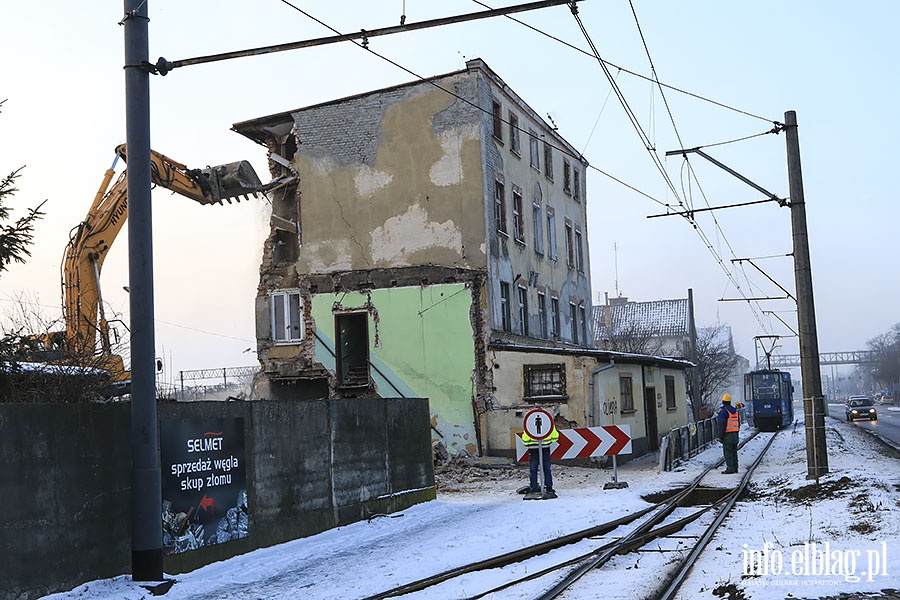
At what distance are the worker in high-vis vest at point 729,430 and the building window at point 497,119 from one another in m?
14.1

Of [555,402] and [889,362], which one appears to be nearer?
[555,402]

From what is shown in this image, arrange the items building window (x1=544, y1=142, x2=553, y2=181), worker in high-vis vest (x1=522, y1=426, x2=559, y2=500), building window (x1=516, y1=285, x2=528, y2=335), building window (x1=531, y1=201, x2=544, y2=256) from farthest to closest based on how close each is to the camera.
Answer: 1. building window (x1=544, y1=142, x2=553, y2=181)
2. building window (x1=531, y1=201, x2=544, y2=256)
3. building window (x1=516, y1=285, x2=528, y2=335)
4. worker in high-vis vest (x1=522, y1=426, x2=559, y2=500)

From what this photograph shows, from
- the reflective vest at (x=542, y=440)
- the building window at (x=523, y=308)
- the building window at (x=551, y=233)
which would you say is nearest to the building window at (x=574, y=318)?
the building window at (x=551, y=233)

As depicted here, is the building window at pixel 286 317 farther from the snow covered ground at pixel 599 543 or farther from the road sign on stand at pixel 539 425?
the road sign on stand at pixel 539 425

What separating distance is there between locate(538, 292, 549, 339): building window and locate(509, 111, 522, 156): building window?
566cm

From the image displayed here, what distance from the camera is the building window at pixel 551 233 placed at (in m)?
40.3

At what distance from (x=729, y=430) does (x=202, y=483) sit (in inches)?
601

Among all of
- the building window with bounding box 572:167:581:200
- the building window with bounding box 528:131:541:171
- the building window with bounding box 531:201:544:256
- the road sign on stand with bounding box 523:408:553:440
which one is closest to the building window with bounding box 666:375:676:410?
the building window with bounding box 531:201:544:256

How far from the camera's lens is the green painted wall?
31.4 m

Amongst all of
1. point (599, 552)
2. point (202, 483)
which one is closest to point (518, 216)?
point (599, 552)

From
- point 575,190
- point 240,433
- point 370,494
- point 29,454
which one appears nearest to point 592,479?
point 370,494

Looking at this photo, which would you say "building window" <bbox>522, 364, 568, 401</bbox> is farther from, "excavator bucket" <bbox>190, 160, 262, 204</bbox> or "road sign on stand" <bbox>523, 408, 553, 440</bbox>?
"excavator bucket" <bbox>190, 160, 262, 204</bbox>

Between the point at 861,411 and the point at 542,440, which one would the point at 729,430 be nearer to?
the point at 542,440

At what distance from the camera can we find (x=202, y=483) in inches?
474
